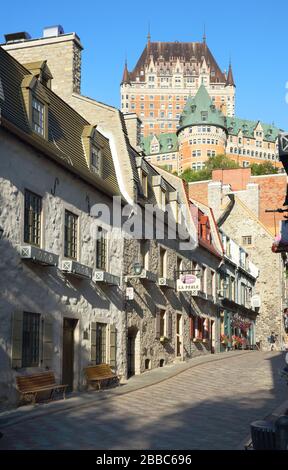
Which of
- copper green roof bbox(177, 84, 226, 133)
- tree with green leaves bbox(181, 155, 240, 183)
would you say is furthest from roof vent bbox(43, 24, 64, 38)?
copper green roof bbox(177, 84, 226, 133)

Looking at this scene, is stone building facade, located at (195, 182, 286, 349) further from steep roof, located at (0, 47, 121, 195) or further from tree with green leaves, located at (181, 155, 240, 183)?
tree with green leaves, located at (181, 155, 240, 183)

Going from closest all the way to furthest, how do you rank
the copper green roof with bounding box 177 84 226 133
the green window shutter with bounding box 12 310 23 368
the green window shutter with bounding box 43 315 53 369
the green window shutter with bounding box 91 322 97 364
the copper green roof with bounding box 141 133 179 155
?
the green window shutter with bounding box 12 310 23 368
the green window shutter with bounding box 43 315 53 369
the green window shutter with bounding box 91 322 97 364
the copper green roof with bounding box 177 84 226 133
the copper green roof with bounding box 141 133 179 155

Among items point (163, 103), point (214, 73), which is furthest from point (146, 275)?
point (214, 73)

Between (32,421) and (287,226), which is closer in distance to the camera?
(32,421)

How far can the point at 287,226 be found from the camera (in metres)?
13.8

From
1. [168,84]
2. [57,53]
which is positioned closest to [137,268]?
[57,53]

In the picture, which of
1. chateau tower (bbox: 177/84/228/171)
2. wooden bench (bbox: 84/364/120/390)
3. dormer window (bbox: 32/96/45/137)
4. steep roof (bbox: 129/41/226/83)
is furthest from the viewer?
steep roof (bbox: 129/41/226/83)

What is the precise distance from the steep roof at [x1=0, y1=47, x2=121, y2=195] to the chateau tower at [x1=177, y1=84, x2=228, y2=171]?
380 ft

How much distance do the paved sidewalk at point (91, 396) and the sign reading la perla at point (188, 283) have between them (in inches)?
112

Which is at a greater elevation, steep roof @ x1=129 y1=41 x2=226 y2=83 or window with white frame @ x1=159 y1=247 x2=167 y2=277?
steep roof @ x1=129 y1=41 x2=226 y2=83

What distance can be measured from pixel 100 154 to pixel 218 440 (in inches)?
431

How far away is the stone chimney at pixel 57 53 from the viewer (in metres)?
21.5

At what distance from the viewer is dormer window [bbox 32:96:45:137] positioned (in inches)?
639
